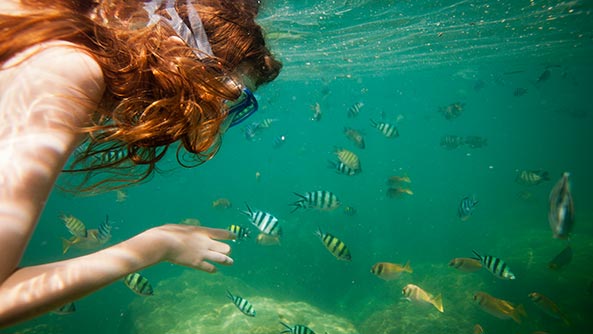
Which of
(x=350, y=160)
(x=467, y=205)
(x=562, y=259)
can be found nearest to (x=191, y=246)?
(x=350, y=160)

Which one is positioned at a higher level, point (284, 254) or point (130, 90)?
point (130, 90)

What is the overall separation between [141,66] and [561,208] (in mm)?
3120

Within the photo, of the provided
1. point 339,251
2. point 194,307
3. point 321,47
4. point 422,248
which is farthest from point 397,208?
point 339,251

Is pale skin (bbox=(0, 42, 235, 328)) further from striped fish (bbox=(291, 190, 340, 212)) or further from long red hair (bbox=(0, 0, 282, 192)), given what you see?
striped fish (bbox=(291, 190, 340, 212))

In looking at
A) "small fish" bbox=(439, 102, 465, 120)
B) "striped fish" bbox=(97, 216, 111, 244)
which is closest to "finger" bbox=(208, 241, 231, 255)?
"striped fish" bbox=(97, 216, 111, 244)

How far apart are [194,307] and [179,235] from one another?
12.2 metres

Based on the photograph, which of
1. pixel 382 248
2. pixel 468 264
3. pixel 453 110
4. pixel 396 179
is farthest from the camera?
pixel 382 248

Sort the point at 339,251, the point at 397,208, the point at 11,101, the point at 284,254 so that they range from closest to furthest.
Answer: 1. the point at 11,101
2. the point at 339,251
3. the point at 284,254
4. the point at 397,208

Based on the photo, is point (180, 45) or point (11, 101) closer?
point (11, 101)

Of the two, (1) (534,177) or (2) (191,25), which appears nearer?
(2) (191,25)

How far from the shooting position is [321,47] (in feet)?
63.3

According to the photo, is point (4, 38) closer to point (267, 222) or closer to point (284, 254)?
point (267, 222)

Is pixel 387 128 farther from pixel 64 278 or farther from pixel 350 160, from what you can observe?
pixel 64 278

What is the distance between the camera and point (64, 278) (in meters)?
1.20
